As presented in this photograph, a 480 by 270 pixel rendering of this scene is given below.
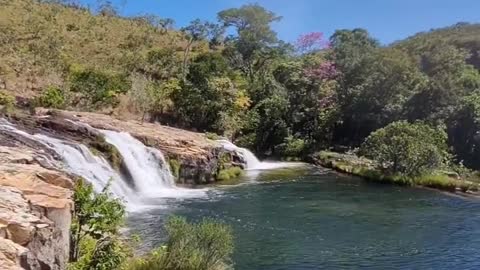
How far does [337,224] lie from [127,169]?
11.5 meters

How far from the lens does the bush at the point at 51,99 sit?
3772 centimetres

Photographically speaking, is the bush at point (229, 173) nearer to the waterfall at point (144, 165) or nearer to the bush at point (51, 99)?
the waterfall at point (144, 165)

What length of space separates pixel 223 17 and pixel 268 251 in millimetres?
55980

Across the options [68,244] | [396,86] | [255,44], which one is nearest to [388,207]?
[68,244]

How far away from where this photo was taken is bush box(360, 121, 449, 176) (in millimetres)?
31359

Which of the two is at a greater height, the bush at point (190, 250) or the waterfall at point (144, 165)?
the waterfall at point (144, 165)

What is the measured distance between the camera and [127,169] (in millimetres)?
27156

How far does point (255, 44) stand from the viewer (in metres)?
62.5

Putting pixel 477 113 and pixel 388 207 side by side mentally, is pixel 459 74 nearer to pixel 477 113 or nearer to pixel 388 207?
pixel 477 113

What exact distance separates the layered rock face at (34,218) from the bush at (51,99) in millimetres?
24640

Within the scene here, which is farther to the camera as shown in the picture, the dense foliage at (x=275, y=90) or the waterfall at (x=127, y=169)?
the dense foliage at (x=275, y=90)

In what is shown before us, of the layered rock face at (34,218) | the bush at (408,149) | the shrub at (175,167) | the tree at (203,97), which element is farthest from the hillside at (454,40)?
the layered rock face at (34,218)

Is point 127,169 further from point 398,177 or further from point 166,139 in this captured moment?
point 398,177

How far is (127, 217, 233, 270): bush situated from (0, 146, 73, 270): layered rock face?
1.96 m
